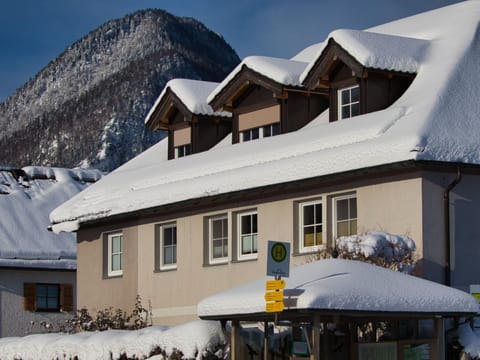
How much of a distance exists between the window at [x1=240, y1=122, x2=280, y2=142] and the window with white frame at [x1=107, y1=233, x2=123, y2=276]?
158 inches

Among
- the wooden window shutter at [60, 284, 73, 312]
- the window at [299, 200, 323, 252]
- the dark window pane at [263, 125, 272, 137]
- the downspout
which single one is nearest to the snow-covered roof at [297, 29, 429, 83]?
the dark window pane at [263, 125, 272, 137]

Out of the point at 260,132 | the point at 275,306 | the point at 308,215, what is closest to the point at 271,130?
the point at 260,132

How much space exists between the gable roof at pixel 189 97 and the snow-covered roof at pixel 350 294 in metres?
10.7

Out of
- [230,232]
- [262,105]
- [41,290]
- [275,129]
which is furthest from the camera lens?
[41,290]

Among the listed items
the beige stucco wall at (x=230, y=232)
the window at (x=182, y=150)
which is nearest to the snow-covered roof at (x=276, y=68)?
the beige stucco wall at (x=230, y=232)

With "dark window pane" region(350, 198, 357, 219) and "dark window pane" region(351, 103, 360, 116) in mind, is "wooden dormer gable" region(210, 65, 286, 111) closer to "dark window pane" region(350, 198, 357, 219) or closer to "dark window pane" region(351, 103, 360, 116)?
"dark window pane" region(351, 103, 360, 116)

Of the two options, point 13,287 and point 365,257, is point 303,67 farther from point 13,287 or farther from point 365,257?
point 13,287

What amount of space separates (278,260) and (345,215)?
20.1 ft

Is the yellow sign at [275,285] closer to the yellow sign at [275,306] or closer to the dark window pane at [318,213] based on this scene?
the yellow sign at [275,306]

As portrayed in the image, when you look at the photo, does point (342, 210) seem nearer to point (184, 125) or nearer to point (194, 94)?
point (194, 94)

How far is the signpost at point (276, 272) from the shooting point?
18.1 metres

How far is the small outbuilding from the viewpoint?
725 inches

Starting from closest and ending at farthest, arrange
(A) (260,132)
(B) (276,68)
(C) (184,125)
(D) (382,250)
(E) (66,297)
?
(D) (382,250) < (B) (276,68) < (A) (260,132) < (C) (184,125) < (E) (66,297)

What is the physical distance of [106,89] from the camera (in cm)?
14262
